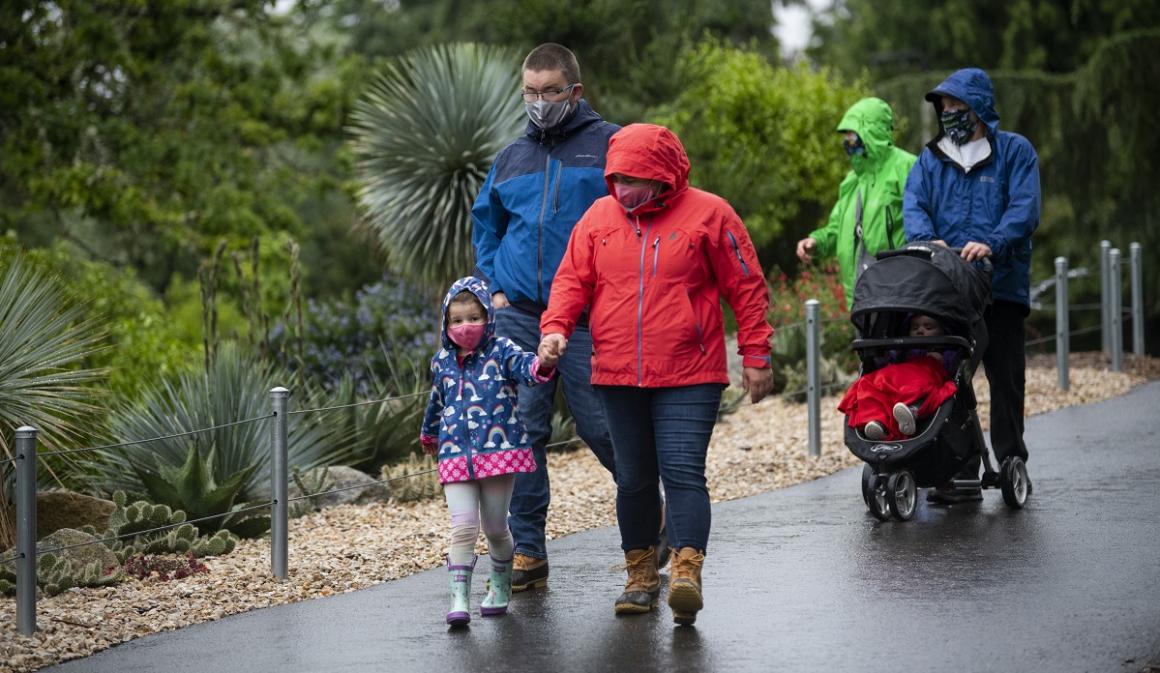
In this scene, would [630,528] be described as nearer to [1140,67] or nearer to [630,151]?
[630,151]

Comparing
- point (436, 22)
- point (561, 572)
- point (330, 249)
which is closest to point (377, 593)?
point (561, 572)

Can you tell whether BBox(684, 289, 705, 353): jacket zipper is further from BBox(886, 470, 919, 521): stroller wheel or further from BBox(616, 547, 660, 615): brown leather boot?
BBox(886, 470, 919, 521): stroller wheel

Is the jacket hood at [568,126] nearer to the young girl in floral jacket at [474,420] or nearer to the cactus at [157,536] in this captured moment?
the young girl in floral jacket at [474,420]

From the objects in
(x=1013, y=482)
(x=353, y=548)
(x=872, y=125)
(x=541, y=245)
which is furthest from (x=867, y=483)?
(x=353, y=548)

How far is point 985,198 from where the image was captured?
8.20 metres

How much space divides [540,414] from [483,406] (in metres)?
0.58

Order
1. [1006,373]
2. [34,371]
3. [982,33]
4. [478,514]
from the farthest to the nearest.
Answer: [982,33] → [34,371] → [1006,373] → [478,514]

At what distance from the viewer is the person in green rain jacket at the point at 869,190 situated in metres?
8.89

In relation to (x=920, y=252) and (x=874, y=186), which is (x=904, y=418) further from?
(x=874, y=186)

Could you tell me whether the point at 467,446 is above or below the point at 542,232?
below

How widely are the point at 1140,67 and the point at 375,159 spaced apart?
918 centimetres

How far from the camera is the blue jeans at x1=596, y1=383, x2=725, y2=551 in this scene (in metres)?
6.02

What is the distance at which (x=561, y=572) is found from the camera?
727cm

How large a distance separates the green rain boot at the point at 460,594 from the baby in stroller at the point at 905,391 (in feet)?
7.96
